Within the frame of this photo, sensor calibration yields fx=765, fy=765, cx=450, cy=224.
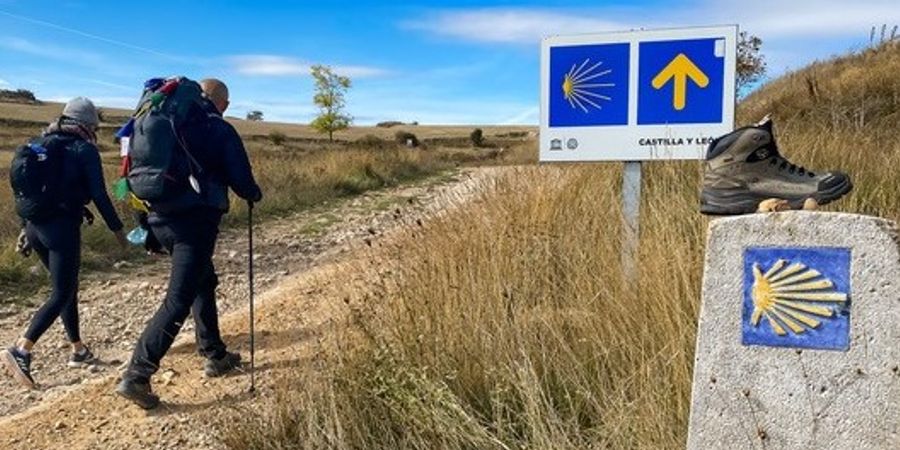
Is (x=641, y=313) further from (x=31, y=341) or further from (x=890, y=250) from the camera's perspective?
(x=31, y=341)

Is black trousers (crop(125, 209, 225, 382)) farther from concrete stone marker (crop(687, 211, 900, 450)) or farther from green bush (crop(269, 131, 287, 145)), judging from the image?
green bush (crop(269, 131, 287, 145))

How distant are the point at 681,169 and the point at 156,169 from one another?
3379 mm

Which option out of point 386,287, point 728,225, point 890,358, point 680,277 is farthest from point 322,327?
point 890,358

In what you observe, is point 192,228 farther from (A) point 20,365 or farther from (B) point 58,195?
→ (A) point 20,365

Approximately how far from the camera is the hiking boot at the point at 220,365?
470cm

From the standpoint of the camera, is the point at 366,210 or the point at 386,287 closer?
the point at 386,287

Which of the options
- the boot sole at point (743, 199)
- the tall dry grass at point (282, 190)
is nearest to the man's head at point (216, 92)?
the boot sole at point (743, 199)

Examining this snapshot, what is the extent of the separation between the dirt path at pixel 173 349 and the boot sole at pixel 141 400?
56 millimetres

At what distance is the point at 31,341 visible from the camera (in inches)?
199

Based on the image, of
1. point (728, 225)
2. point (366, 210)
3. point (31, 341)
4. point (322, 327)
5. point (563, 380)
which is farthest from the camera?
point (366, 210)

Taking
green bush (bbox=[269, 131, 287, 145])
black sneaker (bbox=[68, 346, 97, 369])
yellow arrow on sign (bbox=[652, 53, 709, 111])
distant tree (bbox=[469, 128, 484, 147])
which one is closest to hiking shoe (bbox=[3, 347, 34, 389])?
black sneaker (bbox=[68, 346, 97, 369])

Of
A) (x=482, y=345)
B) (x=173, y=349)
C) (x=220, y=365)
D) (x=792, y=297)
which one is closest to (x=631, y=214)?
(x=482, y=345)

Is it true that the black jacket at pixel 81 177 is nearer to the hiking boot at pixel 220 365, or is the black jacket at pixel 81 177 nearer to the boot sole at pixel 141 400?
the hiking boot at pixel 220 365

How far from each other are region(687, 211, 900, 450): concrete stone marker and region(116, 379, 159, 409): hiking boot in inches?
120
